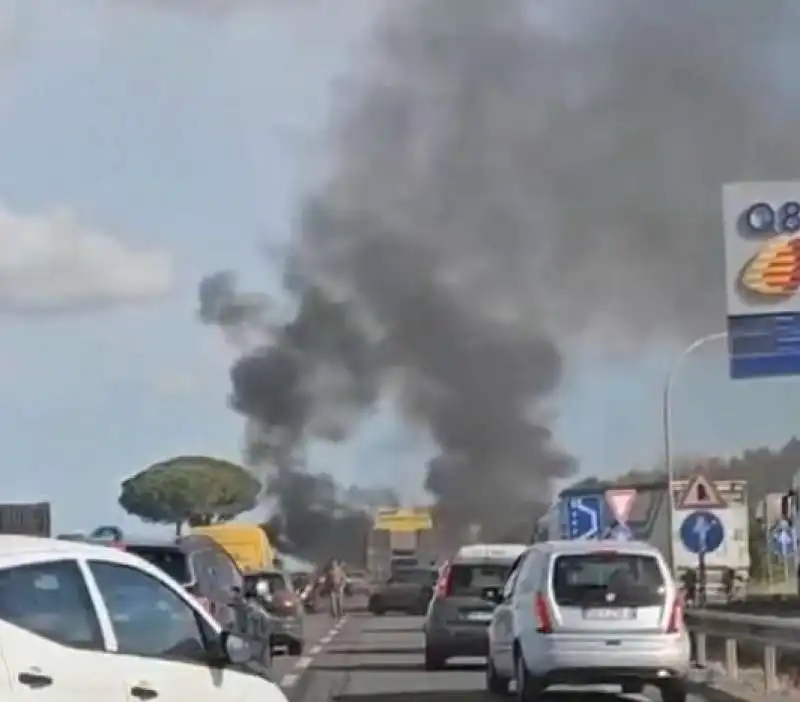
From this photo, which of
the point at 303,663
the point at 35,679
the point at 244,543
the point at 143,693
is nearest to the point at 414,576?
the point at 244,543

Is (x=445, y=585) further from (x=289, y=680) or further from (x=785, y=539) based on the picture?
(x=785, y=539)

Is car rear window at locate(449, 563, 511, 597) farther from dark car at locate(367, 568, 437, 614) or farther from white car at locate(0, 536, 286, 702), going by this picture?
dark car at locate(367, 568, 437, 614)

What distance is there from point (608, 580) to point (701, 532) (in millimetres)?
8744

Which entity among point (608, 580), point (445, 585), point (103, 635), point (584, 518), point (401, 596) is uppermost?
point (103, 635)

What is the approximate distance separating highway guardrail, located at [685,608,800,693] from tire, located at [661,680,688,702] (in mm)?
1008

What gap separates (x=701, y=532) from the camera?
91.7 feet

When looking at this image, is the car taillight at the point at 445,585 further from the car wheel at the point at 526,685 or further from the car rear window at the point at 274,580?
the car wheel at the point at 526,685

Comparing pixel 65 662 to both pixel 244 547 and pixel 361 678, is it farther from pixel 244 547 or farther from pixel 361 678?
pixel 244 547

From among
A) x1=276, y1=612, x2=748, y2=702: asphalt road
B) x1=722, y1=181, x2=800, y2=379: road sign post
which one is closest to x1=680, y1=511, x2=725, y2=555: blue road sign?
x1=276, y1=612, x2=748, y2=702: asphalt road

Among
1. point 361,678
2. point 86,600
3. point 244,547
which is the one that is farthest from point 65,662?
point 244,547

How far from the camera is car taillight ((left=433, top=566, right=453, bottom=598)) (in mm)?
27638

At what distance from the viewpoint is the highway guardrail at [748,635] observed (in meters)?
19.4

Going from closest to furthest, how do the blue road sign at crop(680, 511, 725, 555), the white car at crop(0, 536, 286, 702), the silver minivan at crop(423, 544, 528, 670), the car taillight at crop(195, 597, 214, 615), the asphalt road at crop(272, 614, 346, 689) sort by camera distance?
the white car at crop(0, 536, 286, 702) < the car taillight at crop(195, 597, 214, 615) < the asphalt road at crop(272, 614, 346, 689) < the silver minivan at crop(423, 544, 528, 670) < the blue road sign at crop(680, 511, 725, 555)

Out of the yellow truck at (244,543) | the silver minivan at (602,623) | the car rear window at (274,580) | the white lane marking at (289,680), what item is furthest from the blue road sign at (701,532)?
the yellow truck at (244,543)
